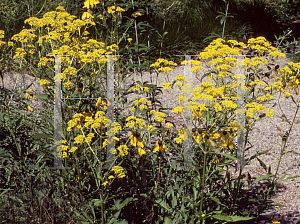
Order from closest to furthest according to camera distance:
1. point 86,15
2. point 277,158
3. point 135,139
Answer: point 135,139 → point 86,15 → point 277,158

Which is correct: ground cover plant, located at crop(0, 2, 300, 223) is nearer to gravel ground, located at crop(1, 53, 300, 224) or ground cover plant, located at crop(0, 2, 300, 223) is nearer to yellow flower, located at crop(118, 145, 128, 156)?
yellow flower, located at crop(118, 145, 128, 156)

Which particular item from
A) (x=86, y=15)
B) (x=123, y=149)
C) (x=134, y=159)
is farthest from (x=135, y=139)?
(x=86, y=15)

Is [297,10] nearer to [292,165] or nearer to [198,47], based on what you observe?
[198,47]

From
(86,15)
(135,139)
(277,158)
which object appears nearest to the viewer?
(135,139)

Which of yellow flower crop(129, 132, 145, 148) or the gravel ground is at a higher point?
yellow flower crop(129, 132, 145, 148)

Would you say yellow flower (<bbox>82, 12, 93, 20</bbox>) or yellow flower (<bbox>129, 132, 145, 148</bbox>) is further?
yellow flower (<bbox>82, 12, 93, 20</bbox>)

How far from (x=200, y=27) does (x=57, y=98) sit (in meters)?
5.92

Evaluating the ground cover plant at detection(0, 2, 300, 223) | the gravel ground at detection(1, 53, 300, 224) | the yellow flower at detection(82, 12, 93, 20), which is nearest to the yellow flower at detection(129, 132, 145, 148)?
Result: the ground cover plant at detection(0, 2, 300, 223)

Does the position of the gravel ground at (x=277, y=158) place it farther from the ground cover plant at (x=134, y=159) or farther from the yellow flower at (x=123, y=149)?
the yellow flower at (x=123, y=149)

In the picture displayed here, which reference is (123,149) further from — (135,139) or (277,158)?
(277,158)


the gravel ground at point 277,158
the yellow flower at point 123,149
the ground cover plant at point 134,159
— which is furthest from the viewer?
the gravel ground at point 277,158

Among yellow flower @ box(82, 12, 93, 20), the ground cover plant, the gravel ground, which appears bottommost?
the gravel ground

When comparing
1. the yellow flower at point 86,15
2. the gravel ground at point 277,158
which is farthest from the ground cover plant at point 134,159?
the gravel ground at point 277,158

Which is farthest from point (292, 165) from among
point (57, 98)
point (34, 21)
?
point (34, 21)
